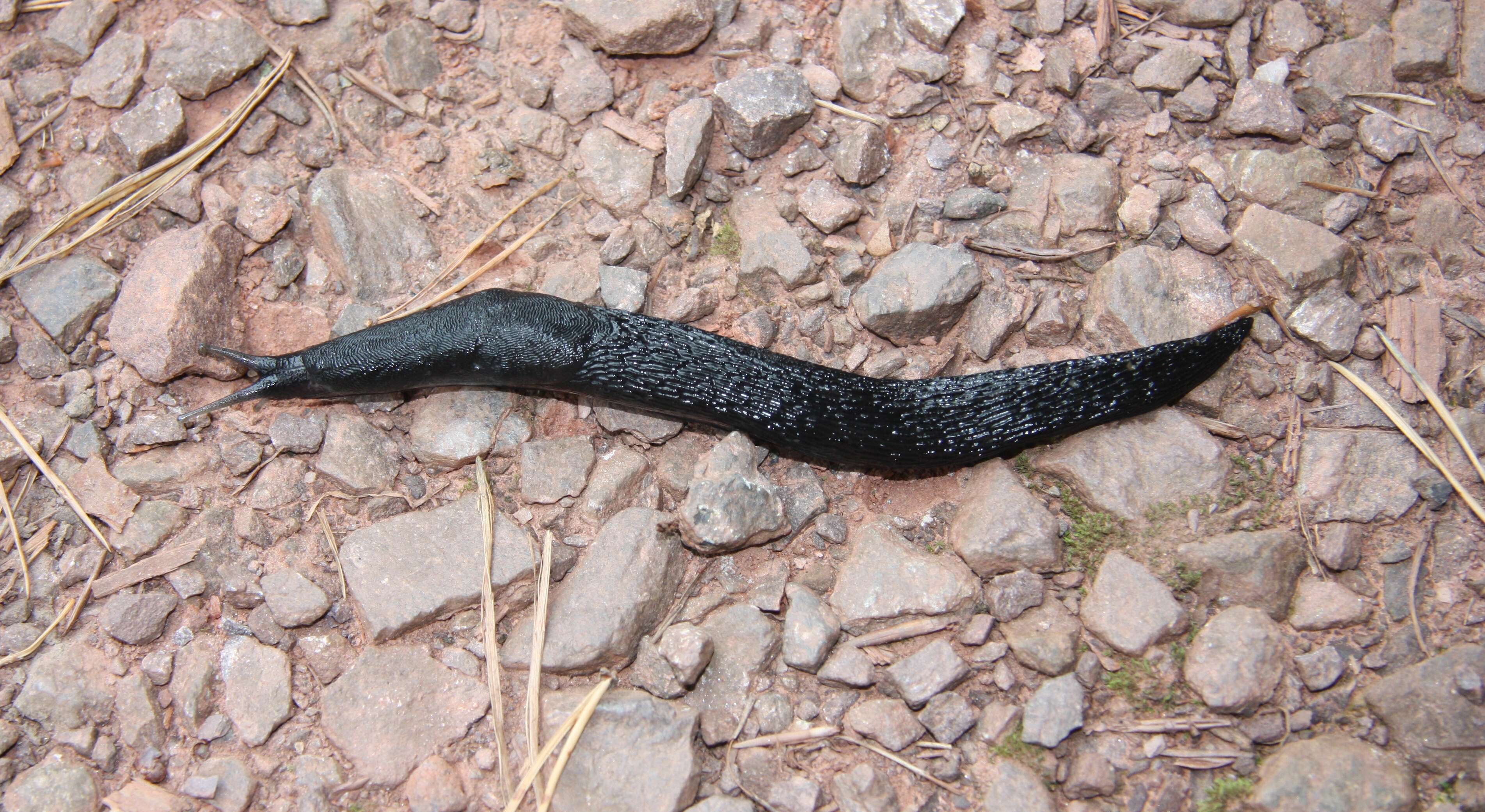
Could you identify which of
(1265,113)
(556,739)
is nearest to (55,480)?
(556,739)

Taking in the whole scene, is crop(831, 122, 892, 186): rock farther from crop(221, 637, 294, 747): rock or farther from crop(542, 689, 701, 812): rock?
crop(221, 637, 294, 747): rock

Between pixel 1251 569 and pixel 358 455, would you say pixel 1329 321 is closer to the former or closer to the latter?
pixel 1251 569

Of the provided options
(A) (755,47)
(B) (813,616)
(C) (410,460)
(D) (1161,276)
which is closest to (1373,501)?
(D) (1161,276)

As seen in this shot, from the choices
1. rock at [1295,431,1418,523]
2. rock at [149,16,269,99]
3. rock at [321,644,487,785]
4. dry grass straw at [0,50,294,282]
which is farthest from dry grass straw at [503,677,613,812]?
rock at [149,16,269,99]

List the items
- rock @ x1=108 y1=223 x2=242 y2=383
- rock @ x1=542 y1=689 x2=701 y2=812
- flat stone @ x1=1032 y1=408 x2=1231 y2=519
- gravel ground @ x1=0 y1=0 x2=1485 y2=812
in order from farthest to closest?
rock @ x1=108 y1=223 x2=242 y2=383 → flat stone @ x1=1032 y1=408 x2=1231 y2=519 → gravel ground @ x1=0 y1=0 x2=1485 y2=812 → rock @ x1=542 y1=689 x2=701 y2=812

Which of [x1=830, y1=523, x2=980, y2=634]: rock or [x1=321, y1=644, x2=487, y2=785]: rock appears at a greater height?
[x1=830, y1=523, x2=980, y2=634]: rock

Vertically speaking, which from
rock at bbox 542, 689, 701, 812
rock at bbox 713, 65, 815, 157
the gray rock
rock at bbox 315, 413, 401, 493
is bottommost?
rock at bbox 542, 689, 701, 812

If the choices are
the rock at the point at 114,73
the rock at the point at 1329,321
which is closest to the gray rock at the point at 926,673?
the rock at the point at 1329,321
